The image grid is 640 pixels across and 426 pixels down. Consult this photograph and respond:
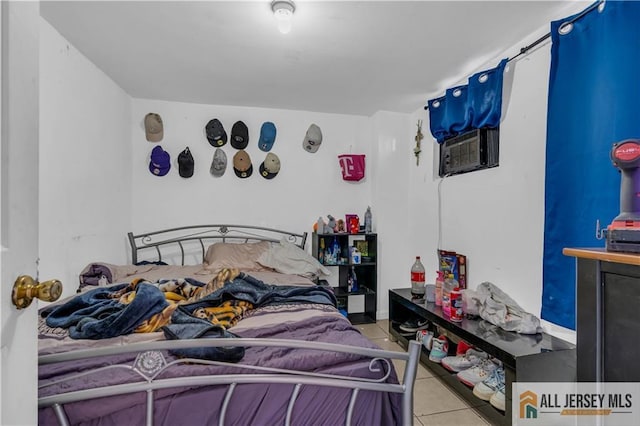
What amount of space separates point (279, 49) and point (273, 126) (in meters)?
1.18

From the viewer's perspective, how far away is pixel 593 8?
1.64 metres

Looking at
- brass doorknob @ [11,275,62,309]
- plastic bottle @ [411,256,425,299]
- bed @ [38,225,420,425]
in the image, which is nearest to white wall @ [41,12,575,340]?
plastic bottle @ [411,256,425,299]

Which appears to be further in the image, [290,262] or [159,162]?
[159,162]

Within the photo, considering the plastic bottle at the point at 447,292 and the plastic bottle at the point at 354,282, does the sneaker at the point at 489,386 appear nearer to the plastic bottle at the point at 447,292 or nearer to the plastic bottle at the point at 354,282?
the plastic bottle at the point at 447,292

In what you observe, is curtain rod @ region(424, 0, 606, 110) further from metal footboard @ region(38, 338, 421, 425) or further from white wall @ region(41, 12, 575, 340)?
metal footboard @ region(38, 338, 421, 425)

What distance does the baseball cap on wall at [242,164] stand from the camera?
3.38 metres

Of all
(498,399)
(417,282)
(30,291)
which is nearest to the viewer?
(30,291)

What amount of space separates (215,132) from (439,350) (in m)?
2.79

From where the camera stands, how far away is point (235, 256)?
3.01 m

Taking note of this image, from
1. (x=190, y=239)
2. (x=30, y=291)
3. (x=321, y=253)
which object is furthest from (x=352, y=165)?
(x=30, y=291)

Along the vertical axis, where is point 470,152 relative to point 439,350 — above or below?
above

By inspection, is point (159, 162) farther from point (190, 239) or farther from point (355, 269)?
point (355, 269)

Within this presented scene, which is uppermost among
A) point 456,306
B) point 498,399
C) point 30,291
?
point 30,291

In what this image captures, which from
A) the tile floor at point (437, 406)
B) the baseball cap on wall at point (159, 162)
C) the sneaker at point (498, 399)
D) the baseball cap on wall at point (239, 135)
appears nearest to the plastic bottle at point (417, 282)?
the tile floor at point (437, 406)
